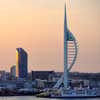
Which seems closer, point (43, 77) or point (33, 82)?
point (33, 82)

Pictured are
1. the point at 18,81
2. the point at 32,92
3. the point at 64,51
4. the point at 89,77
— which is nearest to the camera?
the point at 64,51

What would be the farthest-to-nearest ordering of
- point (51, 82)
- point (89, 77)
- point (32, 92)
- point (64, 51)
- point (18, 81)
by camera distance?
point (89, 77), point (18, 81), point (51, 82), point (32, 92), point (64, 51)

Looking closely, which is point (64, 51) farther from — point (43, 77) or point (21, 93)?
point (43, 77)

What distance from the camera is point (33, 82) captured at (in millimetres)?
143250

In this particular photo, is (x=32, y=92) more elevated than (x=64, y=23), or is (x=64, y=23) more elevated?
(x=64, y=23)

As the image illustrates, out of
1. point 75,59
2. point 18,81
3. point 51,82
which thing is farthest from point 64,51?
point 18,81

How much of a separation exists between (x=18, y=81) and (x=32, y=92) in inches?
1356

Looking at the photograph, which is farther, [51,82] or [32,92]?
[51,82]

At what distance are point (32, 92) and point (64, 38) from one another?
15.5m

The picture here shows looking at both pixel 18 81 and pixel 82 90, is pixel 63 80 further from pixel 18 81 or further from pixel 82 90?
pixel 18 81

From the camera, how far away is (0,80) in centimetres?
15412

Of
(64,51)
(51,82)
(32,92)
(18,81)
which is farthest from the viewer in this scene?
(18,81)

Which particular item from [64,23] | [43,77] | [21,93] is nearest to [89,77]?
[43,77]

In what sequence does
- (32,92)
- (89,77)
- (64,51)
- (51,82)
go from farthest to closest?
(89,77), (51,82), (32,92), (64,51)
